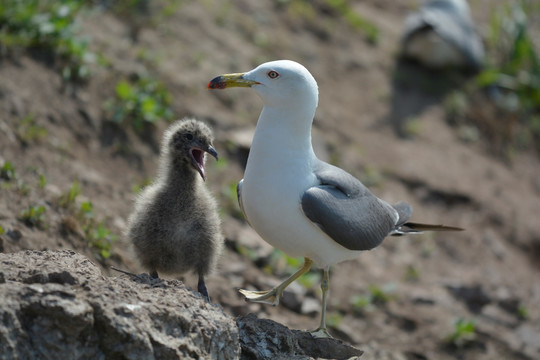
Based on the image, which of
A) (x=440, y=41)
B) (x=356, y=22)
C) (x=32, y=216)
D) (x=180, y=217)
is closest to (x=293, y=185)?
(x=180, y=217)

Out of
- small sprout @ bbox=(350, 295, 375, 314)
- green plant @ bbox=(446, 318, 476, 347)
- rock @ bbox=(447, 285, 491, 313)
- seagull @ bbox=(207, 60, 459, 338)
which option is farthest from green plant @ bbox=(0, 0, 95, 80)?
rock @ bbox=(447, 285, 491, 313)

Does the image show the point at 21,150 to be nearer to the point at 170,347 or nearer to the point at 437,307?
the point at 170,347

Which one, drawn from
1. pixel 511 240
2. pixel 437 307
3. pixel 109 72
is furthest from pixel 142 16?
pixel 511 240

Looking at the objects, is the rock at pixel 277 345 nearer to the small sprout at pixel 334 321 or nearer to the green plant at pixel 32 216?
the green plant at pixel 32 216

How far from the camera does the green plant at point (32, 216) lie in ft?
17.8

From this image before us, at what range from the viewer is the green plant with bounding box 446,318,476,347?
24.2 feet

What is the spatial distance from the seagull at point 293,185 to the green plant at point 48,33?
3346 millimetres

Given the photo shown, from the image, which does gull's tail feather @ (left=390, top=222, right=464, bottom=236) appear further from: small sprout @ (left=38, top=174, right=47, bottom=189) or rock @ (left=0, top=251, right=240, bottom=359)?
small sprout @ (left=38, top=174, right=47, bottom=189)

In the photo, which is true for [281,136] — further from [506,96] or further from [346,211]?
[506,96]

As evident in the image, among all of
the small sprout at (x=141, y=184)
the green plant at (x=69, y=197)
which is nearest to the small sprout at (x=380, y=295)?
the small sprout at (x=141, y=184)

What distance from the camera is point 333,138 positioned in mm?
9844

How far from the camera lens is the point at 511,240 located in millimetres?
9898

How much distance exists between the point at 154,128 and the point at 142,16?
7.64 ft

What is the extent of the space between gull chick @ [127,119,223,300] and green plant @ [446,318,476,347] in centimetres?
344
